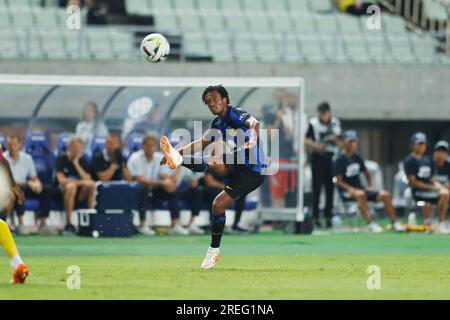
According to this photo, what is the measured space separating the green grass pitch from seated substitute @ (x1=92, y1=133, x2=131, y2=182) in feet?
5.59

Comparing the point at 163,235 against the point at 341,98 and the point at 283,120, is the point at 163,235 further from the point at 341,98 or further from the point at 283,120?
the point at 341,98

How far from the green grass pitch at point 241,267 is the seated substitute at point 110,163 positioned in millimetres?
1704

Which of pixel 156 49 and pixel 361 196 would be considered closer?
pixel 156 49

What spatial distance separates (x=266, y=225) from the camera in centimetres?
2353

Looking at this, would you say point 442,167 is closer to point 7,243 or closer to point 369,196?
point 369,196

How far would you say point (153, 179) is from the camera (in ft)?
70.6

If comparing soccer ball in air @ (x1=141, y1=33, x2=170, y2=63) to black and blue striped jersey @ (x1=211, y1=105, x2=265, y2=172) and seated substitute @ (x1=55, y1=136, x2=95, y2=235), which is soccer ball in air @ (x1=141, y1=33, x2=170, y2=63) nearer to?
black and blue striped jersey @ (x1=211, y1=105, x2=265, y2=172)

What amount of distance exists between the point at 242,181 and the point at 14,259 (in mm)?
3325

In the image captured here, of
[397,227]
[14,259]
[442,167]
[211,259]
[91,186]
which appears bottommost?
[397,227]

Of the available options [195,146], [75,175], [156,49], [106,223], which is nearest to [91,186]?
[75,175]

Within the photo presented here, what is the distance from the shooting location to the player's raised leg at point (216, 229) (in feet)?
47.7

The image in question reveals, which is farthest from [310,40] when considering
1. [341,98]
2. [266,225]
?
[266,225]

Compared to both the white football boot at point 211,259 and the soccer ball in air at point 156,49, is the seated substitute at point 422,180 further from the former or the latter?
the white football boot at point 211,259

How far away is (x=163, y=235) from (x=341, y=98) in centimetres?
771
